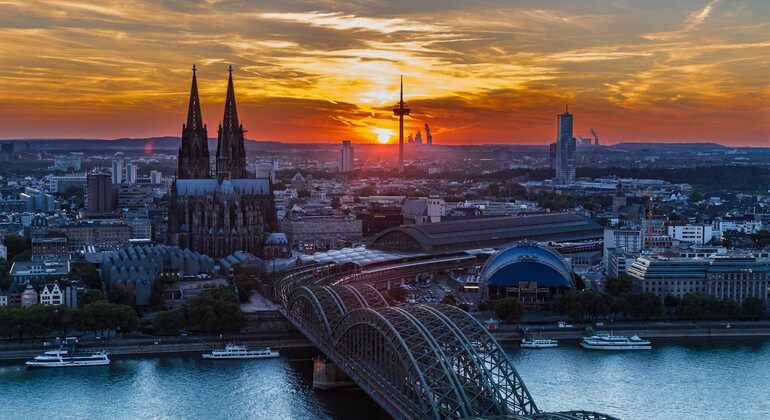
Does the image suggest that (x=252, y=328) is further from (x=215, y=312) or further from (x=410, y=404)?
(x=410, y=404)

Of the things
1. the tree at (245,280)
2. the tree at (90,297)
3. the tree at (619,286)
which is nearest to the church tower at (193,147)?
the tree at (245,280)

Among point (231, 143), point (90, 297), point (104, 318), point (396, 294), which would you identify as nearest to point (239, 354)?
point (104, 318)

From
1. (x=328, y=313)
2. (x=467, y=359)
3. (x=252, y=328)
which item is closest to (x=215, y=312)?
(x=252, y=328)

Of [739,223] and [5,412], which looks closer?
[5,412]

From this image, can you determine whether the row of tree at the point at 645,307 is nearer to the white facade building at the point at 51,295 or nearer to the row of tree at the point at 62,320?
the row of tree at the point at 62,320

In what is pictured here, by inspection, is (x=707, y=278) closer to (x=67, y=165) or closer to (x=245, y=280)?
(x=245, y=280)

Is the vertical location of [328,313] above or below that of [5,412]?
above

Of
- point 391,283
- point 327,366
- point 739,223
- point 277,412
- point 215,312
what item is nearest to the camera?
point 277,412

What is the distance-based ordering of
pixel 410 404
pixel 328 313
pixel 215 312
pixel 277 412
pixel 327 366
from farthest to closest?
pixel 215 312
pixel 328 313
pixel 327 366
pixel 277 412
pixel 410 404
